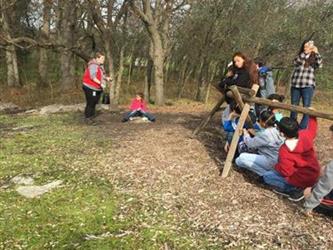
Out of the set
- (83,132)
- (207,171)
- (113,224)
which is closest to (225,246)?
(113,224)

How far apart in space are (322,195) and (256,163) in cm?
196

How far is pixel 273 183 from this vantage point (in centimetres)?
755

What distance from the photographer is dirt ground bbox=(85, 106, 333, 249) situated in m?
6.01

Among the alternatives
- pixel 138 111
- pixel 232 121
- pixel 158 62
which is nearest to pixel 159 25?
pixel 158 62

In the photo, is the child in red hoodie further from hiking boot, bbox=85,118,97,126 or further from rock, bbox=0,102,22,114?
rock, bbox=0,102,22,114

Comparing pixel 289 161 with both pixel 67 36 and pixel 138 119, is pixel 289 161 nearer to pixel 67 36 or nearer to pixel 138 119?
pixel 138 119

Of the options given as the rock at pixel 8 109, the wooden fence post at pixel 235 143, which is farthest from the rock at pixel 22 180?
the rock at pixel 8 109

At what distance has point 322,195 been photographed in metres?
6.02

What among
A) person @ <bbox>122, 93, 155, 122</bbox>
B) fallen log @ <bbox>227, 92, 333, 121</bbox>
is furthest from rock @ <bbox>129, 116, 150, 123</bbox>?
fallen log @ <bbox>227, 92, 333, 121</bbox>

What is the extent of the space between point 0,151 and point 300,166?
630 cm

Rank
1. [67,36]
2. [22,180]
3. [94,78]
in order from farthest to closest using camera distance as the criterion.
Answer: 1. [67,36]
2. [94,78]
3. [22,180]

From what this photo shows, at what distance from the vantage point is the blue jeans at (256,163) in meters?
7.79

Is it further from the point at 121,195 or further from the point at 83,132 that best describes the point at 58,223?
the point at 83,132

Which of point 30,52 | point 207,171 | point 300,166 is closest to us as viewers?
point 300,166
